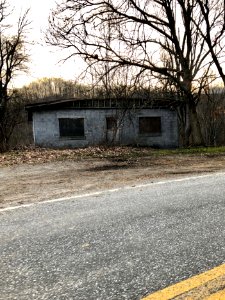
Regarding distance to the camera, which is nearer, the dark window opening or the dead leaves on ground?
the dead leaves on ground

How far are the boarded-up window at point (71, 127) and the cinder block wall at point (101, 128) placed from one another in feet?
0.80

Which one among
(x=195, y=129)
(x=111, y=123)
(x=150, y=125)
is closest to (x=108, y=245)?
(x=195, y=129)

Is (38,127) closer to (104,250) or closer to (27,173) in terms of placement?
(27,173)

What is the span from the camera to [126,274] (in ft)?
8.27

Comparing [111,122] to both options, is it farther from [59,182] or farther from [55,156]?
[59,182]

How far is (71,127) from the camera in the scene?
78.5 ft

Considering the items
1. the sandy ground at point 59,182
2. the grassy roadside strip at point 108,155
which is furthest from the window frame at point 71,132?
the sandy ground at point 59,182

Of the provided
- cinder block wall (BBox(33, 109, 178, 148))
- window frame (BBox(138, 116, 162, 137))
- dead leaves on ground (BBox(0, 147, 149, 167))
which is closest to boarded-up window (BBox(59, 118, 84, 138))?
cinder block wall (BBox(33, 109, 178, 148))

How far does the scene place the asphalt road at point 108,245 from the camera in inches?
93.7

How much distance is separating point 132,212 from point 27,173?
562 cm

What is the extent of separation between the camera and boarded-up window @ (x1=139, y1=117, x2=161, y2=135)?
83.7ft

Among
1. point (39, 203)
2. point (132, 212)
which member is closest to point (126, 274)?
point (132, 212)

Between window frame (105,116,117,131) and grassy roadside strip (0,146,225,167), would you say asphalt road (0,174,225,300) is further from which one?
window frame (105,116,117,131)

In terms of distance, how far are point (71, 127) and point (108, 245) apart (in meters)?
21.2
